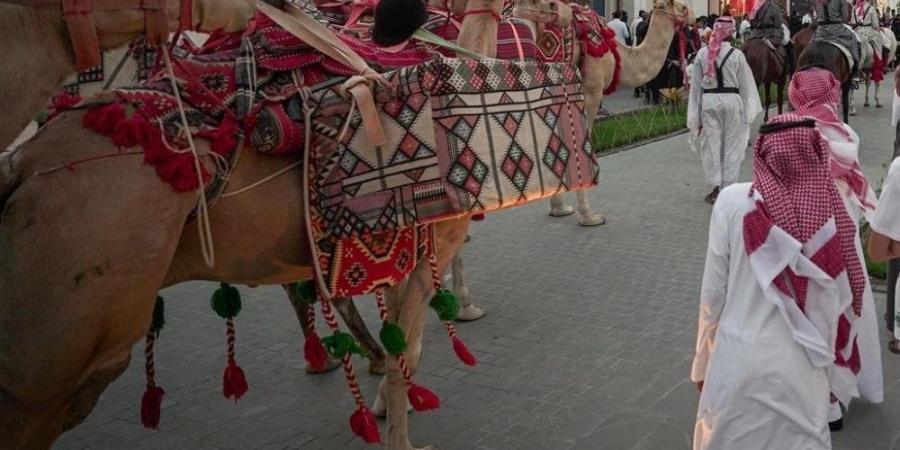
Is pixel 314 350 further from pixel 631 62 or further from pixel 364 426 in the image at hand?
pixel 631 62

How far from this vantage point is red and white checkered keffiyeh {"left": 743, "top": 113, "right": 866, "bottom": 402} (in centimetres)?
344

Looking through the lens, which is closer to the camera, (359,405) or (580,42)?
(359,405)

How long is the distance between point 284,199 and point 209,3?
2.78 feet

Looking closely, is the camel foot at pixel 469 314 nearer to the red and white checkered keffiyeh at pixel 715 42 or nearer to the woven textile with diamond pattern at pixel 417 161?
the woven textile with diamond pattern at pixel 417 161

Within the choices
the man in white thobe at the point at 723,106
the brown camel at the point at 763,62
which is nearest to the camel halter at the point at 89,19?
the man in white thobe at the point at 723,106

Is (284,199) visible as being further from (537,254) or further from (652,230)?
(652,230)

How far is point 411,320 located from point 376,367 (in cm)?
150

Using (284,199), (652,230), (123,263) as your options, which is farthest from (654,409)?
(652,230)

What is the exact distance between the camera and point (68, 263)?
9.39 ft

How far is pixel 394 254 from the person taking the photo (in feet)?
12.7

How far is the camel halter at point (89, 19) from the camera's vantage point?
2.65m

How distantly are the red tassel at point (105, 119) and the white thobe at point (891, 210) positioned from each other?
296cm

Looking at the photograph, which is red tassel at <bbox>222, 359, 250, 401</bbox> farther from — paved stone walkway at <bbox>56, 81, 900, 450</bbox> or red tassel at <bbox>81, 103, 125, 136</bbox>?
red tassel at <bbox>81, 103, 125, 136</bbox>

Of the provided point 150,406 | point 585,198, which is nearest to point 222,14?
point 150,406
